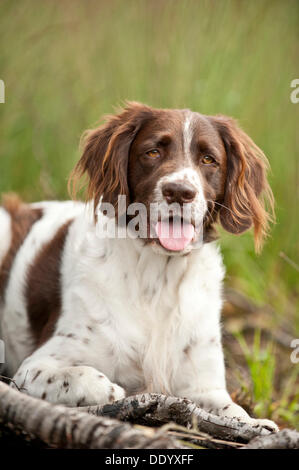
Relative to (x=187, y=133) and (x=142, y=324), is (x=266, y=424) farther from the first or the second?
(x=187, y=133)

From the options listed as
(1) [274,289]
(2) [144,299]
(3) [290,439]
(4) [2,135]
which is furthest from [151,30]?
(3) [290,439]

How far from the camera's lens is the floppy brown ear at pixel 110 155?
2.89m

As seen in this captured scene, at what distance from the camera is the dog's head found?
2643 millimetres

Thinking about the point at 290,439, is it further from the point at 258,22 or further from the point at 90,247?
the point at 258,22

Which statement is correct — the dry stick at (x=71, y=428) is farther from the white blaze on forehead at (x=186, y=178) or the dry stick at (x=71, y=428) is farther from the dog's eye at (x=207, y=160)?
the dog's eye at (x=207, y=160)

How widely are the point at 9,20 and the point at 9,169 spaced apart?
3.68 feet

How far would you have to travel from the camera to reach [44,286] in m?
3.29

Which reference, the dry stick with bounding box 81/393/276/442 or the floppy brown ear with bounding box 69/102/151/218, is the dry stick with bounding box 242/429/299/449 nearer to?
the dry stick with bounding box 81/393/276/442

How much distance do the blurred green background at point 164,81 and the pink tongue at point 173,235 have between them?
2.02 metres

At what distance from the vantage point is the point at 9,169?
193 inches

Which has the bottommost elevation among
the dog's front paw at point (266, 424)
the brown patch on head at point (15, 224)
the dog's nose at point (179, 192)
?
the dog's front paw at point (266, 424)

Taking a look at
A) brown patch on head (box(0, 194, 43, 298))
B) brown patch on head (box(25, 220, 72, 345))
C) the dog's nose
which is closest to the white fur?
brown patch on head (box(25, 220, 72, 345))

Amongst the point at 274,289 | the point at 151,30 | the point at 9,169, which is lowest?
the point at 274,289

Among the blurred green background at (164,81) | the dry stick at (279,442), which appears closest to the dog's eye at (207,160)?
the dry stick at (279,442)
